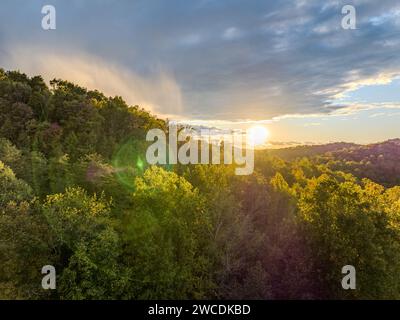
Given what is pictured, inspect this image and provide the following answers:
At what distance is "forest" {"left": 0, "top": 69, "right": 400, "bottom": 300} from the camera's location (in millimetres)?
35188

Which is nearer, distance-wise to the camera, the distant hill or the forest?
the forest

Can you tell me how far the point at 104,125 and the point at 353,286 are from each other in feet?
214

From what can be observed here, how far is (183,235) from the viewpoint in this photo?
40.4 metres

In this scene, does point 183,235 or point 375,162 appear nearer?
point 183,235

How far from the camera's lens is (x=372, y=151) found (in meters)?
159

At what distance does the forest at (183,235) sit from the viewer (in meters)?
35.2

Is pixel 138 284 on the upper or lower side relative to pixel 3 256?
lower

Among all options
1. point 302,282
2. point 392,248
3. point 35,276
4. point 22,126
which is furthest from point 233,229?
point 22,126

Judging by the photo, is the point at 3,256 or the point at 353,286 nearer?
the point at 3,256

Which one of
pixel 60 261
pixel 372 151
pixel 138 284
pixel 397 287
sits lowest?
pixel 397 287

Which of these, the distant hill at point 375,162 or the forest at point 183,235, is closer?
the forest at point 183,235
